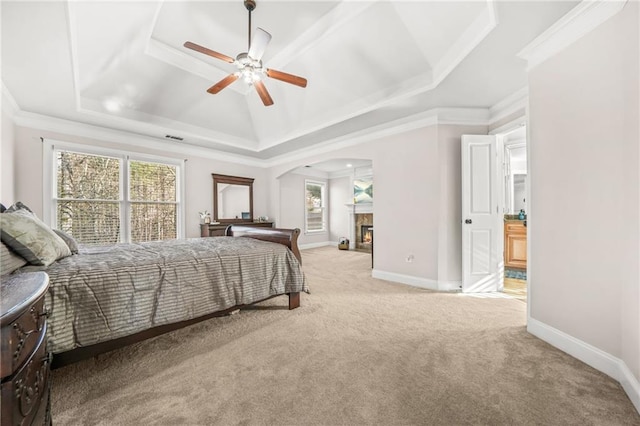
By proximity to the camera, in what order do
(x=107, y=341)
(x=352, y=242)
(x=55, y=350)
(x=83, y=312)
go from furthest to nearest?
(x=352, y=242) → (x=107, y=341) → (x=83, y=312) → (x=55, y=350)

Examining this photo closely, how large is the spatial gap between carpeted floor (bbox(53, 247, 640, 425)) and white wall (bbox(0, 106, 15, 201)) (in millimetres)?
2736

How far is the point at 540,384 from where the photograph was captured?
1.59 metres

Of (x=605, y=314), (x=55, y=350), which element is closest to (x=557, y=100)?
(x=605, y=314)

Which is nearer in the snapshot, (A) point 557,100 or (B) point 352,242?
(A) point 557,100

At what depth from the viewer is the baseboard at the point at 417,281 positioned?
3.54 metres

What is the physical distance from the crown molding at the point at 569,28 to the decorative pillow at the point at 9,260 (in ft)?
12.3

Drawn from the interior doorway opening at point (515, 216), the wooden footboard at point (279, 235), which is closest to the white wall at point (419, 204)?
the interior doorway opening at point (515, 216)

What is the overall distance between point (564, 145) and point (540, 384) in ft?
5.63

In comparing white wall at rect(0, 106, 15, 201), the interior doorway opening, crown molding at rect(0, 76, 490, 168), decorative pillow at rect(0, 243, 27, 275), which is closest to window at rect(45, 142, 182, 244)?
crown molding at rect(0, 76, 490, 168)

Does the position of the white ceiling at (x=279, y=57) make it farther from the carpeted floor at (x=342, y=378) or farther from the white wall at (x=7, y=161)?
the carpeted floor at (x=342, y=378)

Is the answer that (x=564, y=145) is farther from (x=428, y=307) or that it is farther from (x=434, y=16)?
(x=428, y=307)

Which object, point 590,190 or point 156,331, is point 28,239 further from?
point 590,190

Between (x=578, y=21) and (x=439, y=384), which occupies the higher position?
(x=578, y=21)

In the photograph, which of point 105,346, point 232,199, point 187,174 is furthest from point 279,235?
point 232,199
